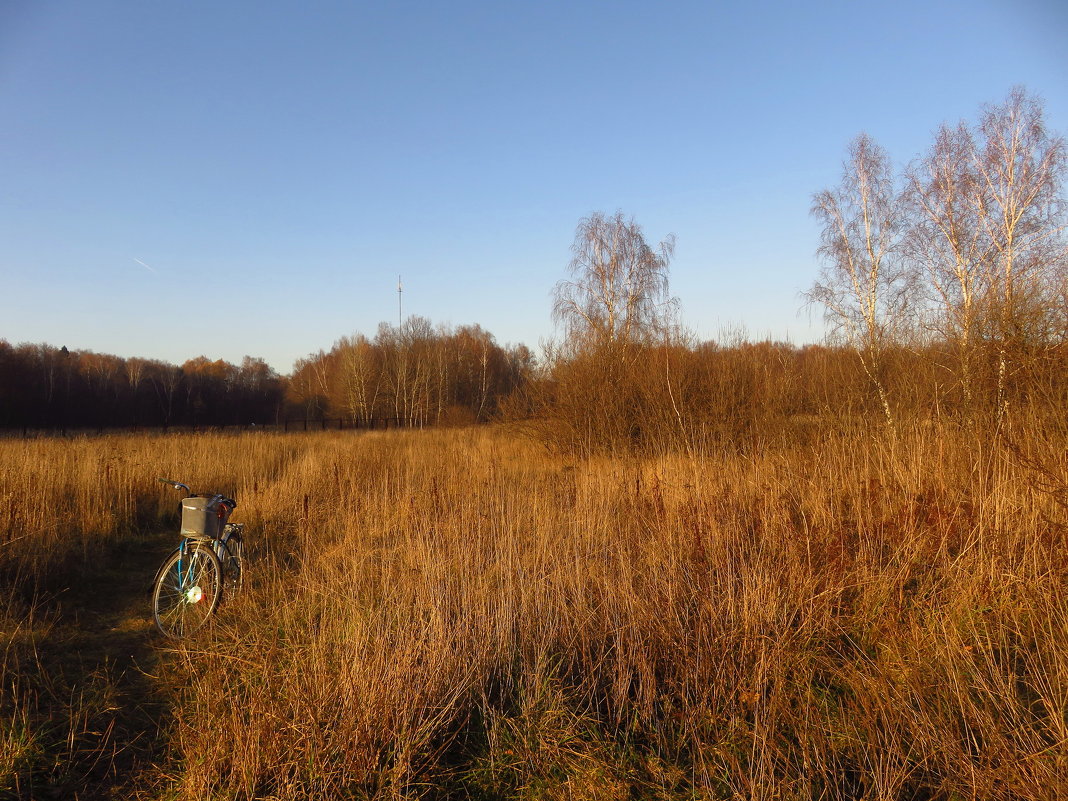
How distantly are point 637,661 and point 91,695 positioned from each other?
9.30 feet

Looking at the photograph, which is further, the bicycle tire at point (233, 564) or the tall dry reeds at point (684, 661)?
the bicycle tire at point (233, 564)

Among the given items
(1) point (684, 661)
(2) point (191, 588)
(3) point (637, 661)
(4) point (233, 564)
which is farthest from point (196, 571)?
(1) point (684, 661)

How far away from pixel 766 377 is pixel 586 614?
7.24m

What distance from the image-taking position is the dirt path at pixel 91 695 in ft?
7.72

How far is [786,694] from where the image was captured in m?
2.60

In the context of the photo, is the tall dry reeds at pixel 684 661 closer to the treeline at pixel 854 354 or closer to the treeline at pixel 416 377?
the treeline at pixel 854 354

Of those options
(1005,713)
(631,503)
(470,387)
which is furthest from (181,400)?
(1005,713)

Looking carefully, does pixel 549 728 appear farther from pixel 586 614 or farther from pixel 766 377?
pixel 766 377

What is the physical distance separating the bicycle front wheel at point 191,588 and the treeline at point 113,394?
2784 cm

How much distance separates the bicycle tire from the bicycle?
0.09 ft

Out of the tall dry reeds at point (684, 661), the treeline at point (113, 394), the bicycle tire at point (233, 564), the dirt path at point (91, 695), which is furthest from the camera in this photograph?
the treeline at point (113, 394)

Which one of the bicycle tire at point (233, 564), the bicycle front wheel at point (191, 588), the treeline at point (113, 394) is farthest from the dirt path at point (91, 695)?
the treeline at point (113, 394)

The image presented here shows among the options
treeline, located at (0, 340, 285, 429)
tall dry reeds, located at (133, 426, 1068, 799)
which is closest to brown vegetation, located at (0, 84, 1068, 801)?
tall dry reeds, located at (133, 426, 1068, 799)

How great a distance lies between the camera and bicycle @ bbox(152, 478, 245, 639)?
3939mm
